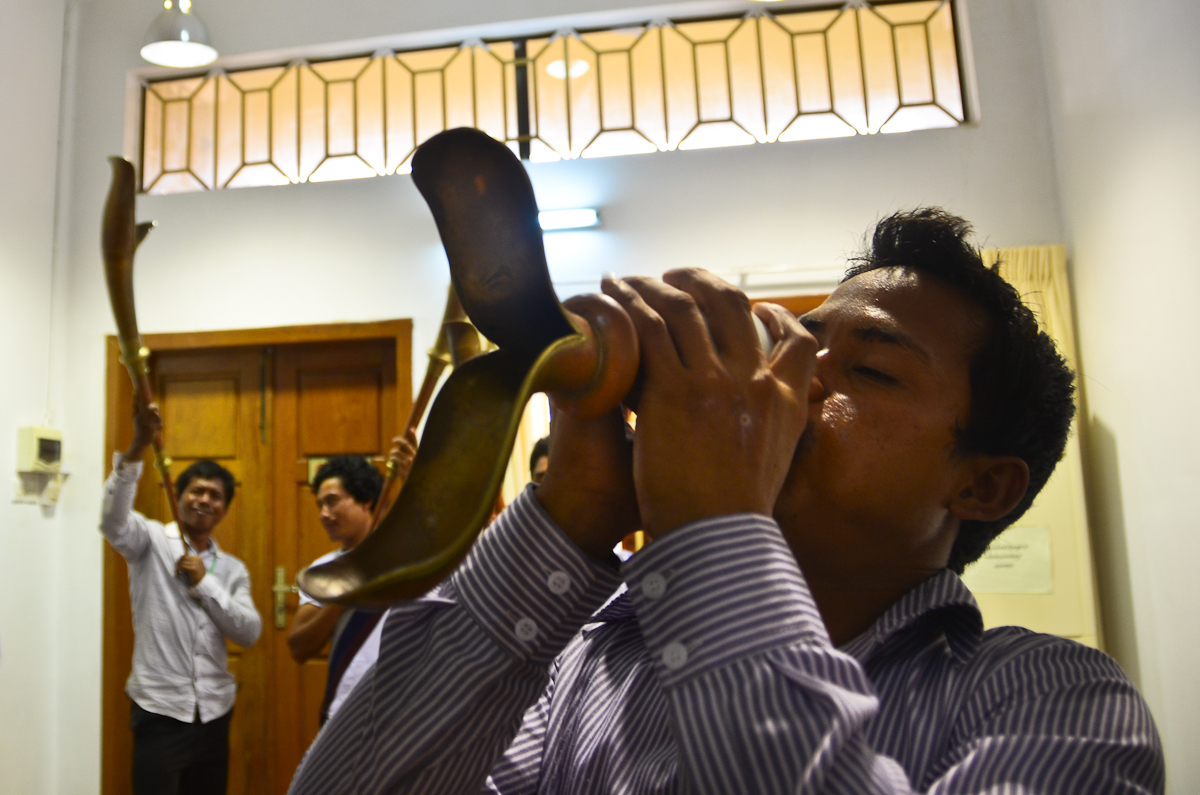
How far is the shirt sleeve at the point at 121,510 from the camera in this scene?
2801 mm

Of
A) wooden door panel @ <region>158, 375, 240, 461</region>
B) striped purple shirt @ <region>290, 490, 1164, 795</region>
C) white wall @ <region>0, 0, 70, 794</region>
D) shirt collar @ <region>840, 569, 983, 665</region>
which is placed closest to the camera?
striped purple shirt @ <region>290, 490, 1164, 795</region>

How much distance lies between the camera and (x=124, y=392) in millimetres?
3684

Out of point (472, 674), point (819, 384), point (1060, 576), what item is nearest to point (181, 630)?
point (472, 674)

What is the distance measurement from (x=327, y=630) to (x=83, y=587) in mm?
1783

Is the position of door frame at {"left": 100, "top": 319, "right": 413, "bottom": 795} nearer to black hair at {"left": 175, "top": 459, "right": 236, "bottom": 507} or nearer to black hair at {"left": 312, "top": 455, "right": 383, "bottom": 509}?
black hair at {"left": 175, "top": 459, "right": 236, "bottom": 507}

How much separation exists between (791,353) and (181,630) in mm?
2924

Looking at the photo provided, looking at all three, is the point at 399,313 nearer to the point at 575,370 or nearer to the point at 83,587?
the point at 83,587

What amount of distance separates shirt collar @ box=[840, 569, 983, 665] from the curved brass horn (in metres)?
0.38

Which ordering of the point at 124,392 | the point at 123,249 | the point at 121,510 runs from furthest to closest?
the point at 124,392
the point at 121,510
the point at 123,249

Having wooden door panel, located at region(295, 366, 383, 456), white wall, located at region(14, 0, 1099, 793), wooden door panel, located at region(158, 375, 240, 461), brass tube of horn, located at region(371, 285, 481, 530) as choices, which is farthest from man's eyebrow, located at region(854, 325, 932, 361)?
wooden door panel, located at region(158, 375, 240, 461)

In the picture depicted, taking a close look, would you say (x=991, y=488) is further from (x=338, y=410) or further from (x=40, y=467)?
(x=40, y=467)

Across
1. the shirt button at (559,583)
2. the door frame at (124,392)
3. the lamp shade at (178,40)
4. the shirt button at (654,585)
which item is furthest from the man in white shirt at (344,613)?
the lamp shade at (178,40)

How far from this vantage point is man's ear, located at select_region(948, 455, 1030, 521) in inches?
34.6

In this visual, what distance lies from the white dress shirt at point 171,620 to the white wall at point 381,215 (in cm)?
85
